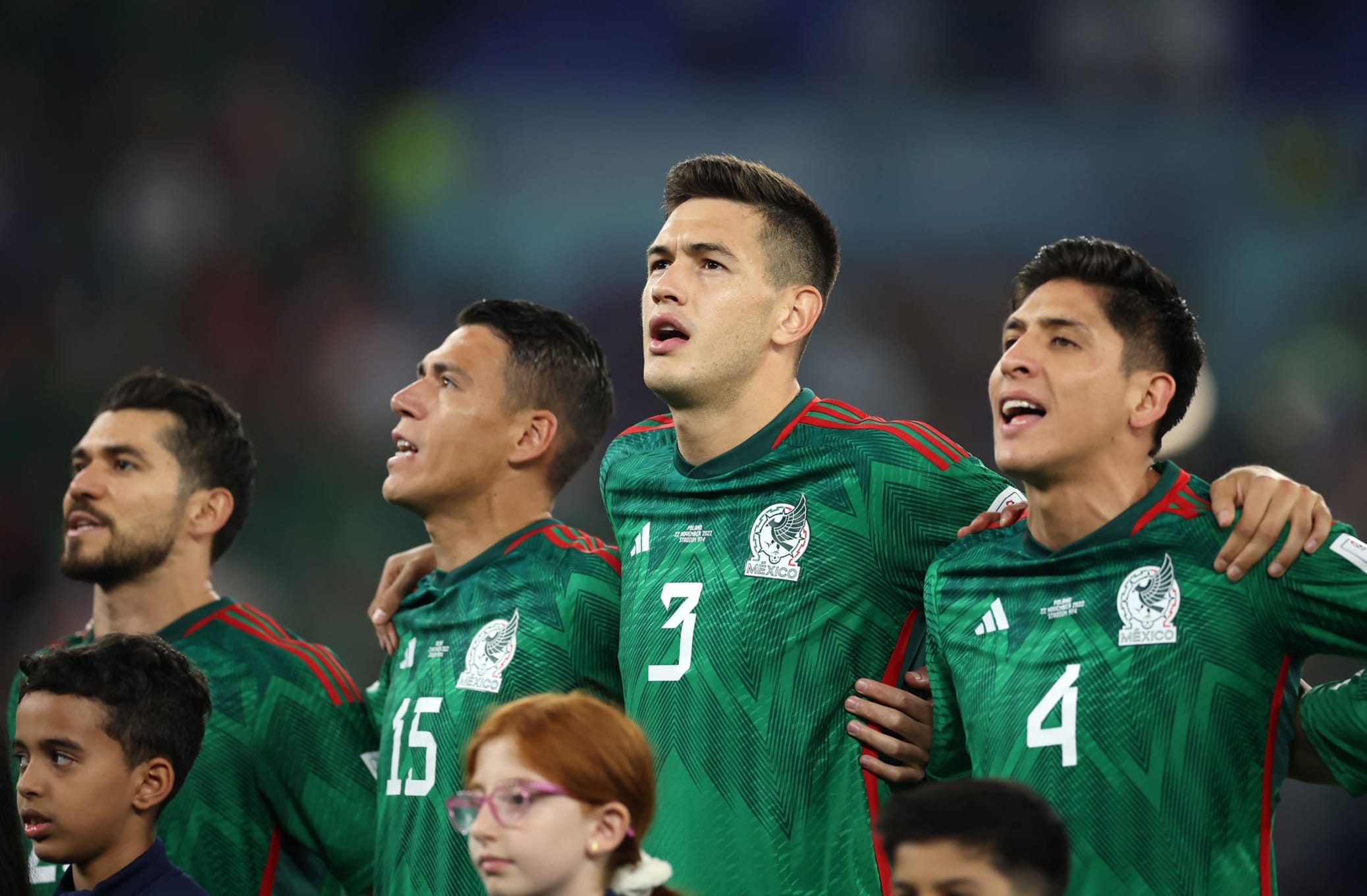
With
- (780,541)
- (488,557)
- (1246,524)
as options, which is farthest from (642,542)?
(1246,524)

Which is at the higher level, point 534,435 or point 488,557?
point 534,435

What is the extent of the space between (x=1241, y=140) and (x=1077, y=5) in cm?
143

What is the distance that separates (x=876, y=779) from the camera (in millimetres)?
3684

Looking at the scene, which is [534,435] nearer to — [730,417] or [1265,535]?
[730,417]

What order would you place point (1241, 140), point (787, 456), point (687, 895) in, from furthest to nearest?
point (1241, 140) < point (787, 456) < point (687, 895)

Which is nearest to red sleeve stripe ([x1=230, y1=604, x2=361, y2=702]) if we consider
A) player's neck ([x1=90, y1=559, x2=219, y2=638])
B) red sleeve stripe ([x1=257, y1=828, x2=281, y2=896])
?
player's neck ([x1=90, y1=559, x2=219, y2=638])

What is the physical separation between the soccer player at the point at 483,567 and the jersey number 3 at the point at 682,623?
0.45 metres

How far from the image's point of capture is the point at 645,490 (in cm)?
415

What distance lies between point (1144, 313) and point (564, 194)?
8437mm

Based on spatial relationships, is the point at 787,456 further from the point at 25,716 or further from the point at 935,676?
the point at 25,716

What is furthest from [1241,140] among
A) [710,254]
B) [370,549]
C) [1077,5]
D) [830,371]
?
[710,254]

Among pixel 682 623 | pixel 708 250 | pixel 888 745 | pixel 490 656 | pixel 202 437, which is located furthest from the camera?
pixel 202 437

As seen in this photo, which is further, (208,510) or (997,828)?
(208,510)

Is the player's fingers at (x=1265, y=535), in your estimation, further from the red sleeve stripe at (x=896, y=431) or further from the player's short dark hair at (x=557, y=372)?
the player's short dark hair at (x=557, y=372)
